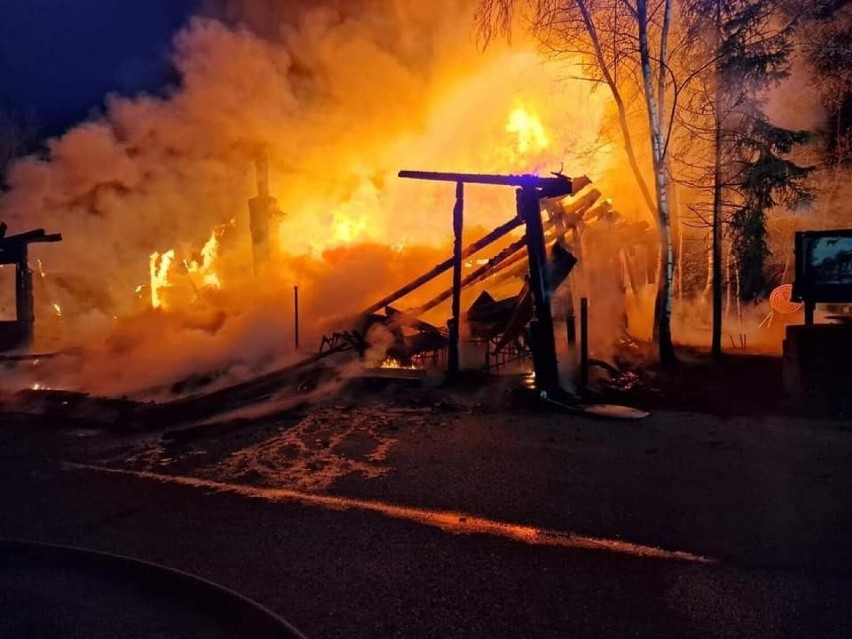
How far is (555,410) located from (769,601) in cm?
503

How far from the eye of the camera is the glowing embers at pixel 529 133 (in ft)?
61.2

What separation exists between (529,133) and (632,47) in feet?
18.7

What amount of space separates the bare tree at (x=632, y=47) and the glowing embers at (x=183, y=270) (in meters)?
13.0

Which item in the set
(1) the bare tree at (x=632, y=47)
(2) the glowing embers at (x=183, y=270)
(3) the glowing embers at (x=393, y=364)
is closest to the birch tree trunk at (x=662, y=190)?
(1) the bare tree at (x=632, y=47)

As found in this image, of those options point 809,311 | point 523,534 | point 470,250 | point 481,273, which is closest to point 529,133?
point 481,273

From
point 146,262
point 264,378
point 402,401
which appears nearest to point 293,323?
point 264,378

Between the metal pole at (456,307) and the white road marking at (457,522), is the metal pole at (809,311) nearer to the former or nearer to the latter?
the metal pole at (456,307)

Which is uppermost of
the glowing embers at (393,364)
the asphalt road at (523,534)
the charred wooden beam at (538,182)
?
the charred wooden beam at (538,182)

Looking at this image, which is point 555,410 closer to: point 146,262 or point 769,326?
point 769,326

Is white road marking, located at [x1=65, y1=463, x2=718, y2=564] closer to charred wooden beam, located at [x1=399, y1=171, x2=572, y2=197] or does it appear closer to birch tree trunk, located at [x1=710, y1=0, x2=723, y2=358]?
charred wooden beam, located at [x1=399, y1=171, x2=572, y2=197]

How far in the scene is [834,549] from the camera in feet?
13.7

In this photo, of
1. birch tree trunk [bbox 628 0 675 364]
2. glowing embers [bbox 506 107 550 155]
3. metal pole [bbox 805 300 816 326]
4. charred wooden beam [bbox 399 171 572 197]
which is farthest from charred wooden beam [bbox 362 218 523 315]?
glowing embers [bbox 506 107 550 155]

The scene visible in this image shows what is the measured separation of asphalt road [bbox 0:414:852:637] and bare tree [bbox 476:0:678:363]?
5759 mm

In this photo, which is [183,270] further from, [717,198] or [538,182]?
[717,198]
